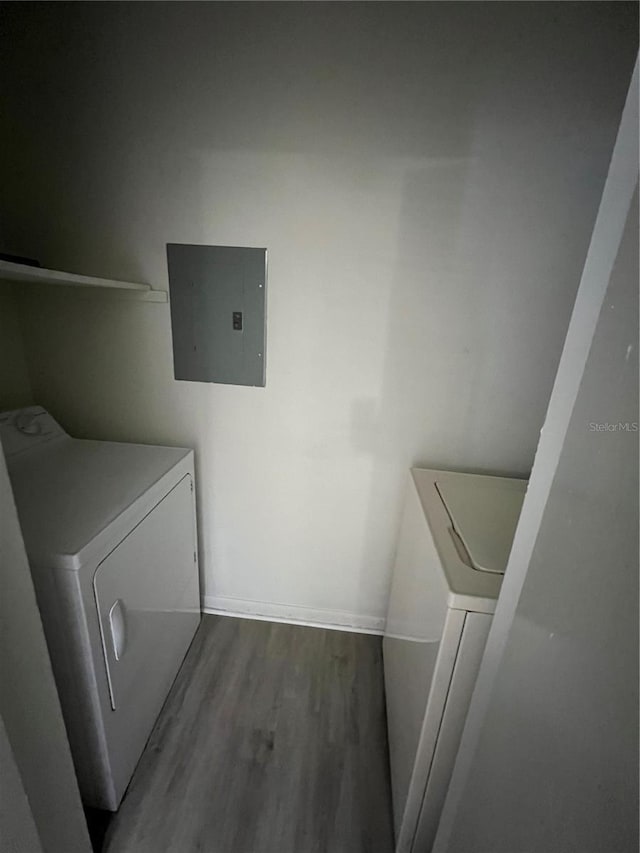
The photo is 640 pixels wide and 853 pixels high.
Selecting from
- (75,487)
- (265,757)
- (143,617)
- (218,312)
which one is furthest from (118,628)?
(218,312)

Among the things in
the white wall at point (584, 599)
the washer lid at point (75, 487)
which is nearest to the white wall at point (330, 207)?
the washer lid at point (75, 487)

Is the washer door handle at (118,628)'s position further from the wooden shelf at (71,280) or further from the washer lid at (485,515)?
the washer lid at (485,515)

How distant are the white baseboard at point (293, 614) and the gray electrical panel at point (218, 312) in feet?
3.95

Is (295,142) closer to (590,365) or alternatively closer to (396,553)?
(590,365)

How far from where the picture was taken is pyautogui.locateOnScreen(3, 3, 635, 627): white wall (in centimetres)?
116

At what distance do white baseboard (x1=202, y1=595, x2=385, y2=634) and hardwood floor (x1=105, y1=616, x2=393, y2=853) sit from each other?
0.32 feet

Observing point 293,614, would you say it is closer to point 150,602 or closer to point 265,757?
point 265,757

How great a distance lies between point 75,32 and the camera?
1.22 m

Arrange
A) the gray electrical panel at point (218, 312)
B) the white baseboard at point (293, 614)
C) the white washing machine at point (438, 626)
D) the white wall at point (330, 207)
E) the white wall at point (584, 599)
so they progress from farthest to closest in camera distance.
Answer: the white baseboard at point (293, 614), the gray electrical panel at point (218, 312), the white wall at point (330, 207), the white washing machine at point (438, 626), the white wall at point (584, 599)

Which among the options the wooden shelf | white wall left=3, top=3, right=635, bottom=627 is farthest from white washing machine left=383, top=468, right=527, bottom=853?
the wooden shelf

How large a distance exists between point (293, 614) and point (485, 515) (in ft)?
4.08

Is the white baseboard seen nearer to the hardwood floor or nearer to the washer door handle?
the hardwood floor

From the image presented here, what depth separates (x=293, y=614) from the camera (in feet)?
6.15

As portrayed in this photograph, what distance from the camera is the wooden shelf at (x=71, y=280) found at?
842mm
